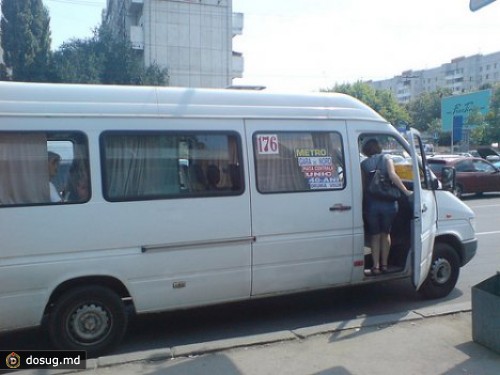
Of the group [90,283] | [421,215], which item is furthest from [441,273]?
[90,283]

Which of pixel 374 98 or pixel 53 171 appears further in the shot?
pixel 374 98

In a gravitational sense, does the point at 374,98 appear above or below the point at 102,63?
above

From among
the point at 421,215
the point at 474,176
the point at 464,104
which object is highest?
the point at 464,104

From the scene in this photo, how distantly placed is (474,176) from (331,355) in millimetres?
15392

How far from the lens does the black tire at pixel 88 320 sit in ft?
14.8

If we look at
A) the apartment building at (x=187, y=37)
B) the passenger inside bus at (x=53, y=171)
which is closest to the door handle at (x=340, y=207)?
the passenger inside bus at (x=53, y=171)

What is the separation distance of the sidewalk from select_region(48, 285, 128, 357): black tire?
0.37 m

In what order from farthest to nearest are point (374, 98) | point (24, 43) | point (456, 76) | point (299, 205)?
point (456, 76) → point (374, 98) → point (24, 43) → point (299, 205)

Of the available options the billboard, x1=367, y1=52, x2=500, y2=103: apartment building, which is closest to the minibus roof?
the billboard

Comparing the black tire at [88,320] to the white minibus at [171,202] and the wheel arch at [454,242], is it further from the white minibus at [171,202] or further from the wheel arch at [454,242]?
the wheel arch at [454,242]

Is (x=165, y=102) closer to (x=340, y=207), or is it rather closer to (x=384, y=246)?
(x=340, y=207)

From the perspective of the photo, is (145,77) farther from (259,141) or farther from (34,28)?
(259,141)

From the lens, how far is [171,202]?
4.78 meters

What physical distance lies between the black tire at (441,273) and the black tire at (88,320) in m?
3.59
